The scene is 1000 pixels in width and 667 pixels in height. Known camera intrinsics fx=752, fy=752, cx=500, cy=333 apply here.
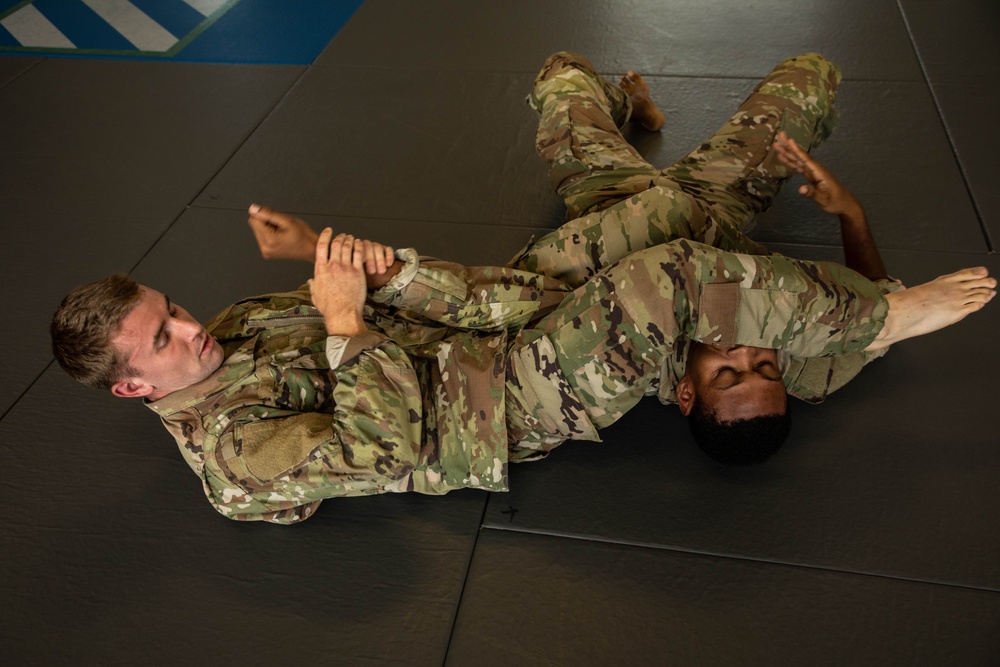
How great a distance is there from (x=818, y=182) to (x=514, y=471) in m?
1.41

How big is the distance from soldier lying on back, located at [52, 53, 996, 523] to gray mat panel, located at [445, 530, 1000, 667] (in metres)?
0.33

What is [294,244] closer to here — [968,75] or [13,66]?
[968,75]

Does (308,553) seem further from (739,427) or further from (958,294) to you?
(958,294)

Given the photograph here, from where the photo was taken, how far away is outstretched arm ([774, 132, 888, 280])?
2523mm

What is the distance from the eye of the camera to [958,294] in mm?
2156

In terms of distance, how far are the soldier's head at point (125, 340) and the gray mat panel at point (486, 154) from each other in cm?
133

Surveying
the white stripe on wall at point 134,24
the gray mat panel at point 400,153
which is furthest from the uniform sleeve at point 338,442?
the white stripe on wall at point 134,24

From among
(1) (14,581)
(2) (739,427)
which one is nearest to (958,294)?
(2) (739,427)

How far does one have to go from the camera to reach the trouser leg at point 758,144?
268 cm

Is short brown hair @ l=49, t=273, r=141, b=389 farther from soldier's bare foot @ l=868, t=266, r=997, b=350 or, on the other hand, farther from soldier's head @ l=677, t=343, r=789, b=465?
soldier's bare foot @ l=868, t=266, r=997, b=350

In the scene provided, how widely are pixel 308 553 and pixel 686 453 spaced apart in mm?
1194

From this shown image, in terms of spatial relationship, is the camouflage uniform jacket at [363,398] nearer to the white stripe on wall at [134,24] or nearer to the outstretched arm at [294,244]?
the outstretched arm at [294,244]

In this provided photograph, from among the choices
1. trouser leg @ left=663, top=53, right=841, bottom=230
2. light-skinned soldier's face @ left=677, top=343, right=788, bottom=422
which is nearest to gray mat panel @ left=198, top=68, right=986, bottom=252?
trouser leg @ left=663, top=53, right=841, bottom=230

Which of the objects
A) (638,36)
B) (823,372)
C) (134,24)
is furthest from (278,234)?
(134,24)
